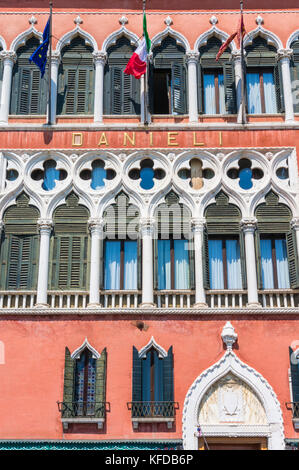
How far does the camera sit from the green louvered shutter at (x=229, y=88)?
833 inches

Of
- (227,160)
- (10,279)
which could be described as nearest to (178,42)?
(227,160)

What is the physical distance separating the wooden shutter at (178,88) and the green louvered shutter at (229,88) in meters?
1.29

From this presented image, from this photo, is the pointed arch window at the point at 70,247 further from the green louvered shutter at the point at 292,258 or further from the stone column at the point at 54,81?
the green louvered shutter at the point at 292,258

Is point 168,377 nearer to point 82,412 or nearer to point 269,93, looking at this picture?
point 82,412

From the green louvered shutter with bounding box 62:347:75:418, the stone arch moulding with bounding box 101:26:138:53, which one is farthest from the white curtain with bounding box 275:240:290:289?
the stone arch moulding with bounding box 101:26:138:53

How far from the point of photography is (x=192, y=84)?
21266 mm

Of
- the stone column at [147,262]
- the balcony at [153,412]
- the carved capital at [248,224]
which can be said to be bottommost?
the balcony at [153,412]

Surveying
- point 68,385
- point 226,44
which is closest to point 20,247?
point 68,385

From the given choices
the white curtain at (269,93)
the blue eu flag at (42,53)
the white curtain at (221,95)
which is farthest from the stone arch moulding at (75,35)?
the white curtain at (269,93)

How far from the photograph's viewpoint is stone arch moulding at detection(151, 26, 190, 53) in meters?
21.7

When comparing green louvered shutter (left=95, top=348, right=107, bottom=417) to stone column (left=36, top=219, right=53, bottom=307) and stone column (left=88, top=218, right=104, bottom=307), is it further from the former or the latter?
stone column (left=36, top=219, right=53, bottom=307)
